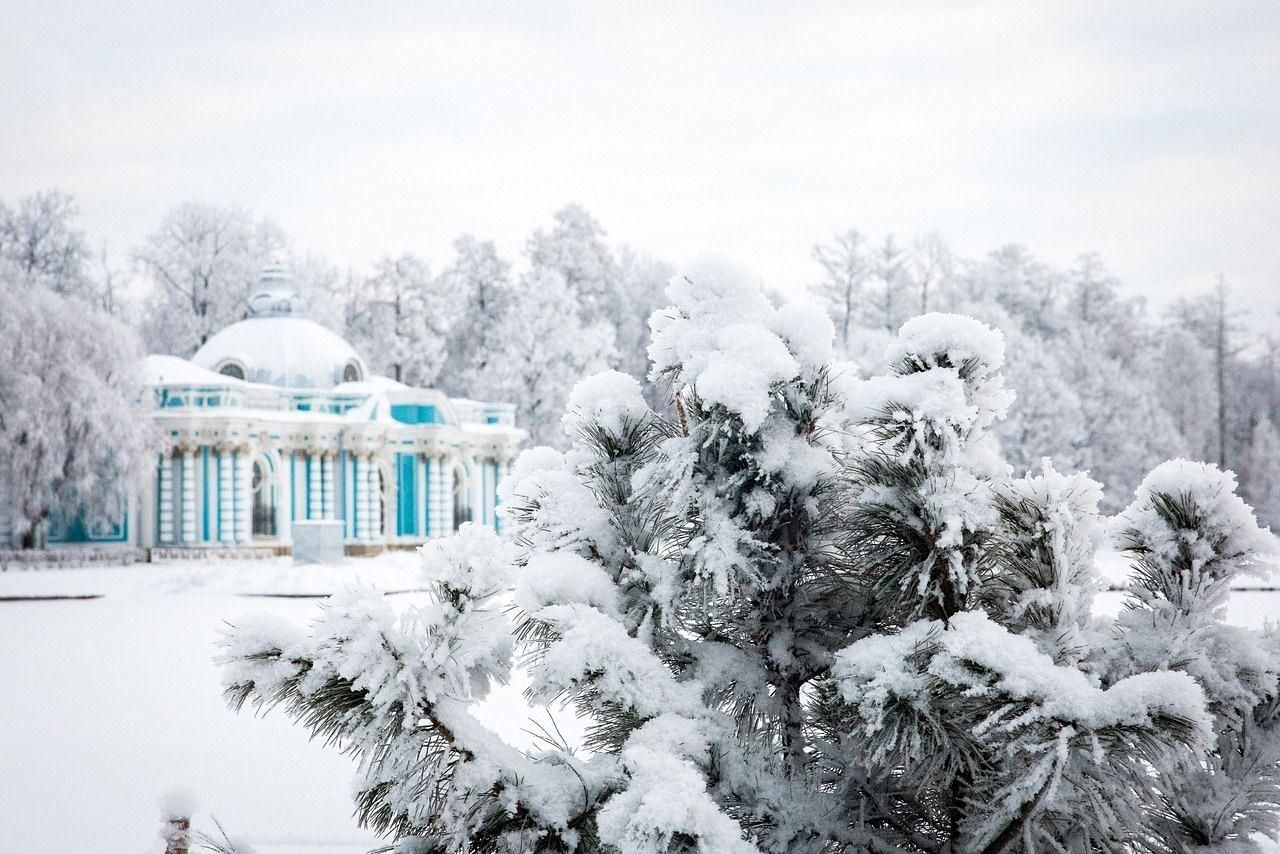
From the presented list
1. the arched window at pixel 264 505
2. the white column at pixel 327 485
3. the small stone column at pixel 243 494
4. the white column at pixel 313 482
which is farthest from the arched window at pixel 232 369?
the small stone column at pixel 243 494

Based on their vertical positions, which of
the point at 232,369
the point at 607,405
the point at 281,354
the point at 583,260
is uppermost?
the point at 583,260

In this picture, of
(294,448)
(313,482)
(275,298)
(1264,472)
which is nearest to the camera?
(294,448)

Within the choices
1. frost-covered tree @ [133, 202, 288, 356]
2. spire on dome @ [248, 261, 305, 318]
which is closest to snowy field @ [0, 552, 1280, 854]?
spire on dome @ [248, 261, 305, 318]

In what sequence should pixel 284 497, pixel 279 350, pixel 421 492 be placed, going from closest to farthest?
pixel 284 497
pixel 421 492
pixel 279 350

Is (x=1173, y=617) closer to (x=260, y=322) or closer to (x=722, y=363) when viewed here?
(x=722, y=363)

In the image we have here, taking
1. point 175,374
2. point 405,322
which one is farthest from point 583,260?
point 175,374

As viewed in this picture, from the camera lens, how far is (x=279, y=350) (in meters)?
32.2

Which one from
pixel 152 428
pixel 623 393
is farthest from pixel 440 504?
pixel 623 393

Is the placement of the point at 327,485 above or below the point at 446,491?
above

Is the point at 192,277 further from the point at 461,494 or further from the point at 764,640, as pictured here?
the point at 764,640

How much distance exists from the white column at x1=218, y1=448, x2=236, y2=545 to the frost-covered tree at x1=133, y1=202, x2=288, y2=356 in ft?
46.9

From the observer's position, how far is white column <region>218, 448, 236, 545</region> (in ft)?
90.1

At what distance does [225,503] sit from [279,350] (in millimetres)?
5966

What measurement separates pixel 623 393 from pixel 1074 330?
39655 millimetres
